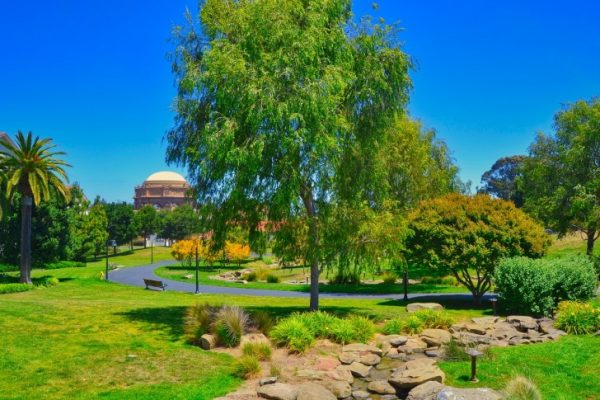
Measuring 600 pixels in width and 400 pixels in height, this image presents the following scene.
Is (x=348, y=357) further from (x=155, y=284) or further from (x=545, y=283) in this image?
(x=155, y=284)

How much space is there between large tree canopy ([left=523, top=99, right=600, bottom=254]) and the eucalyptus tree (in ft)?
75.2

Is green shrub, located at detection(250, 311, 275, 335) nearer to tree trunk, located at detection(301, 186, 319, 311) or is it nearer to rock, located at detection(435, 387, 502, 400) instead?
tree trunk, located at detection(301, 186, 319, 311)

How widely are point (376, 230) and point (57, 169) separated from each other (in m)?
28.2

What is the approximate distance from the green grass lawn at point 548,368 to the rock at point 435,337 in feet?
5.21

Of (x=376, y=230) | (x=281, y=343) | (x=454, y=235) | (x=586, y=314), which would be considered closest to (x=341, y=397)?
(x=281, y=343)

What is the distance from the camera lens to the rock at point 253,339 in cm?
1486

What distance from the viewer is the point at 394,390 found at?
12016 mm

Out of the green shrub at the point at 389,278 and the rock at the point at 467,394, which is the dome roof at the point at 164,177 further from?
the rock at the point at 467,394

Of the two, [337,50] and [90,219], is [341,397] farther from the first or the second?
[90,219]

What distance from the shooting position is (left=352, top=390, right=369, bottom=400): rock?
38.3 feet

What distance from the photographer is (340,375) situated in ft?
42.2

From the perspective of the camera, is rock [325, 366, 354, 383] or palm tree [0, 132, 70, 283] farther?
palm tree [0, 132, 70, 283]

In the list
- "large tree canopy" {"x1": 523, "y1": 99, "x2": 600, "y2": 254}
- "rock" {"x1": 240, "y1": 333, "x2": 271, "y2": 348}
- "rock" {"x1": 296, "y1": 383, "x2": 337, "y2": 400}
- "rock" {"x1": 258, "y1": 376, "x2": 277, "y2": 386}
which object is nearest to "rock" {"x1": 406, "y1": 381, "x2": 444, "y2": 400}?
"rock" {"x1": 296, "y1": 383, "x2": 337, "y2": 400}

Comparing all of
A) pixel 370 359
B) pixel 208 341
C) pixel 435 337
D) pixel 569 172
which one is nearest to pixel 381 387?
pixel 370 359
